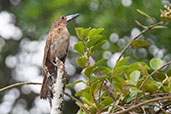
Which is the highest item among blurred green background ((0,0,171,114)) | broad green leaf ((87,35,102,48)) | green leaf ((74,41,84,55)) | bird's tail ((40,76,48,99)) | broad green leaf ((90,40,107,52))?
blurred green background ((0,0,171,114))

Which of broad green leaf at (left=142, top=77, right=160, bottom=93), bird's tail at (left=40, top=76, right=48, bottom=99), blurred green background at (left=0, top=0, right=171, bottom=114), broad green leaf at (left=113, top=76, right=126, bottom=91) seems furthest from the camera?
blurred green background at (left=0, top=0, right=171, bottom=114)

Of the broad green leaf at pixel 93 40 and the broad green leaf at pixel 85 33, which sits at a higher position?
the broad green leaf at pixel 85 33

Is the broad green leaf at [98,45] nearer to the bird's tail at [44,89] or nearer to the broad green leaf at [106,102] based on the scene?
the broad green leaf at [106,102]

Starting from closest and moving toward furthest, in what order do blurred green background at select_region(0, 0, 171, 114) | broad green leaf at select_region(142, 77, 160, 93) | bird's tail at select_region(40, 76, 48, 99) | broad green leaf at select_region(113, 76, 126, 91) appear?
broad green leaf at select_region(142, 77, 160, 93)
broad green leaf at select_region(113, 76, 126, 91)
bird's tail at select_region(40, 76, 48, 99)
blurred green background at select_region(0, 0, 171, 114)

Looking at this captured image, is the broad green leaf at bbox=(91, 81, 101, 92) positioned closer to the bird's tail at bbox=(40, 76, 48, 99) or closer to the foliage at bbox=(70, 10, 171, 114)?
the foliage at bbox=(70, 10, 171, 114)

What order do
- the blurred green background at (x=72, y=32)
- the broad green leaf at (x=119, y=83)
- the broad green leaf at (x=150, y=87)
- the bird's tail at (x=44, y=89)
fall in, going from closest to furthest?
the broad green leaf at (x=150, y=87) → the broad green leaf at (x=119, y=83) → the bird's tail at (x=44, y=89) → the blurred green background at (x=72, y=32)

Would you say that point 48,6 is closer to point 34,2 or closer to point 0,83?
point 34,2

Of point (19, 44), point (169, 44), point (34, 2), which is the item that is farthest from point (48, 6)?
point (169, 44)

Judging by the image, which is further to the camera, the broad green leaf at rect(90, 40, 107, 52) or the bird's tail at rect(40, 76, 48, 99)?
the bird's tail at rect(40, 76, 48, 99)

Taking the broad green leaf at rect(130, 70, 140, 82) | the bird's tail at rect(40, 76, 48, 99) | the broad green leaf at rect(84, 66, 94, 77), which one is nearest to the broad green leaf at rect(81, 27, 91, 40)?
the broad green leaf at rect(84, 66, 94, 77)

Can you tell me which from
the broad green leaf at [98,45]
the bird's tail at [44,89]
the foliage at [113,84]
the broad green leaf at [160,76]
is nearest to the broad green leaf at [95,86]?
the foliage at [113,84]

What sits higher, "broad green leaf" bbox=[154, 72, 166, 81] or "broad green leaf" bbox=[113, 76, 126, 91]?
"broad green leaf" bbox=[113, 76, 126, 91]

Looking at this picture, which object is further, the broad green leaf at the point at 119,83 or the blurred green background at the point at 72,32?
the blurred green background at the point at 72,32

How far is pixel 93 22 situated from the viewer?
4.38 meters
